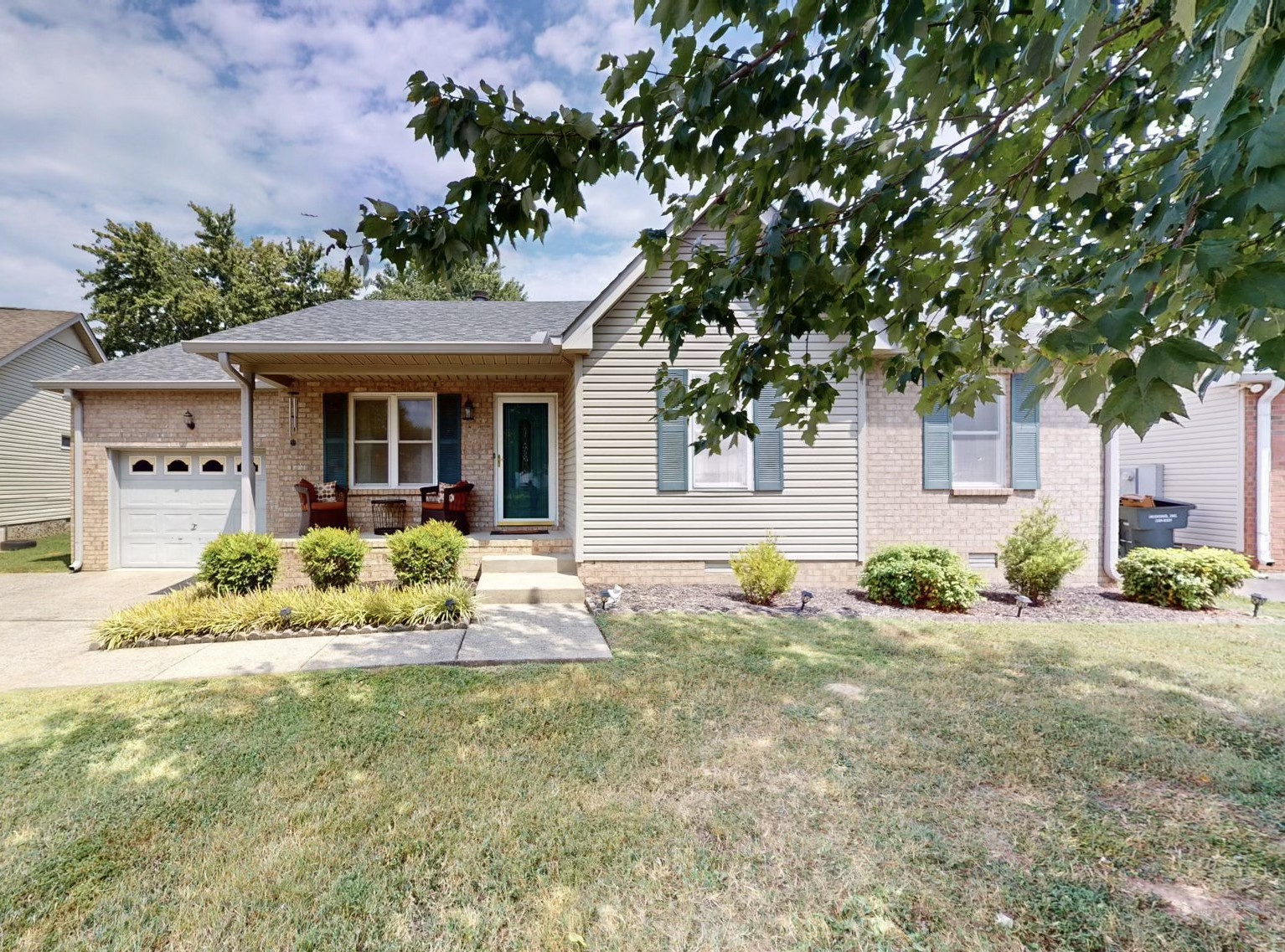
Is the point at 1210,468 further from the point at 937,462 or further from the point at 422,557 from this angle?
the point at 422,557

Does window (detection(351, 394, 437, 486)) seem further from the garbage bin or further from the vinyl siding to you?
the vinyl siding

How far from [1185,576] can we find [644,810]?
25.5ft

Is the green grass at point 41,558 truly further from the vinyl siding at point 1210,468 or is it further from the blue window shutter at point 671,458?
the vinyl siding at point 1210,468

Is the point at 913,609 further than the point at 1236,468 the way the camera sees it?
No

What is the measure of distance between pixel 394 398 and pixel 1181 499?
51.3 feet

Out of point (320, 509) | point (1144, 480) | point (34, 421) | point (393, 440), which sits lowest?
point (320, 509)

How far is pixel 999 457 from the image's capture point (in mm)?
8258

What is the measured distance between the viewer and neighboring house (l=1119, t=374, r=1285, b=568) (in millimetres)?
9523

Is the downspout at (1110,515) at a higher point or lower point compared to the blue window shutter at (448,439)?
lower

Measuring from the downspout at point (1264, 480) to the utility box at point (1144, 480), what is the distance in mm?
1769

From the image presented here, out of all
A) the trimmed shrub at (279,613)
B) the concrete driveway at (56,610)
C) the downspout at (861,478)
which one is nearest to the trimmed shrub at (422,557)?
the trimmed shrub at (279,613)

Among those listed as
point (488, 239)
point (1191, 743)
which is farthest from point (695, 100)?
point (1191, 743)

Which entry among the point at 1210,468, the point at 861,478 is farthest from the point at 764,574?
the point at 1210,468

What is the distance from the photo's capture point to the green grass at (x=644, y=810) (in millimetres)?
1971
